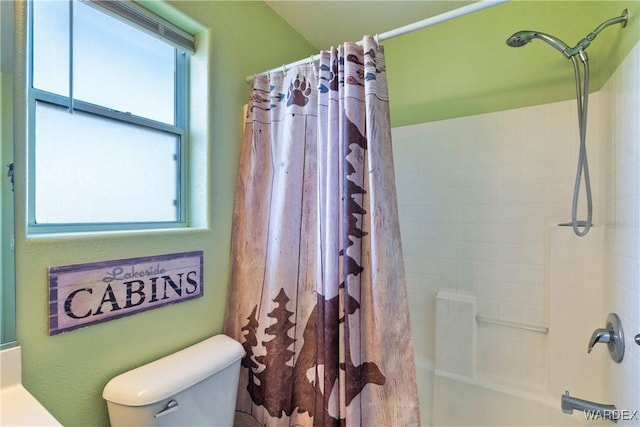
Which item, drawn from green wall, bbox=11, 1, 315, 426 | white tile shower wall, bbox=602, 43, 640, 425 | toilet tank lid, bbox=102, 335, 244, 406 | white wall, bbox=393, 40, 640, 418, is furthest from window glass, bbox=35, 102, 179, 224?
white tile shower wall, bbox=602, 43, 640, 425

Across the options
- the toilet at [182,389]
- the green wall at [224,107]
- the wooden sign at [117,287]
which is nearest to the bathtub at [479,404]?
the toilet at [182,389]

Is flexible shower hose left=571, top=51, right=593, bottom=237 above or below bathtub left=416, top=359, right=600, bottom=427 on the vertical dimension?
above

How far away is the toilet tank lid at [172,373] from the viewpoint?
886mm

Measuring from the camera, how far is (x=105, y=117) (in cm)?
107

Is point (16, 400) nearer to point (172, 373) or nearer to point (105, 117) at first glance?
point (172, 373)

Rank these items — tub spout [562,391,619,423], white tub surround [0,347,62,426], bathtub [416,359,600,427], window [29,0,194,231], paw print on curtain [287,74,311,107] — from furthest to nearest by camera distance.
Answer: bathtub [416,359,600,427]
paw print on curtain [287,74,311,107]
tub spout [562,391,619,423]
window [29,0,194,231]
white tub surround [0,347,62,426]

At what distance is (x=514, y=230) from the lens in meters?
1.55

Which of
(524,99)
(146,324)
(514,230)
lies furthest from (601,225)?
(146,324)

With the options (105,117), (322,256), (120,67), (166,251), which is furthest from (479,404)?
(120,67)

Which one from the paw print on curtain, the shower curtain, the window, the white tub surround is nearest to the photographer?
the white tub surround

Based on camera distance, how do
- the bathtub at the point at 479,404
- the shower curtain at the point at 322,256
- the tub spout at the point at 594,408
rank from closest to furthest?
the shower curtain at the point at 322,256 < the tub spout at the point at 594,408 < the bathtub at the point at 479,404

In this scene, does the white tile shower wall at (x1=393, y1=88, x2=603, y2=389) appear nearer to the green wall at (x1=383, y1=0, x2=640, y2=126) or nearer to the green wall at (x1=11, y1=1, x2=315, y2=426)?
the green wall at (x1=383, y1=0, x2=640, y2=126)

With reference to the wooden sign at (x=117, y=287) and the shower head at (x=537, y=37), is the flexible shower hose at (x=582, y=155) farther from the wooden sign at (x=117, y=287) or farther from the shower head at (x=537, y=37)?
the wooden sign at (x=117, y=287)

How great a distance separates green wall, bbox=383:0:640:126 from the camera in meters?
1.46
